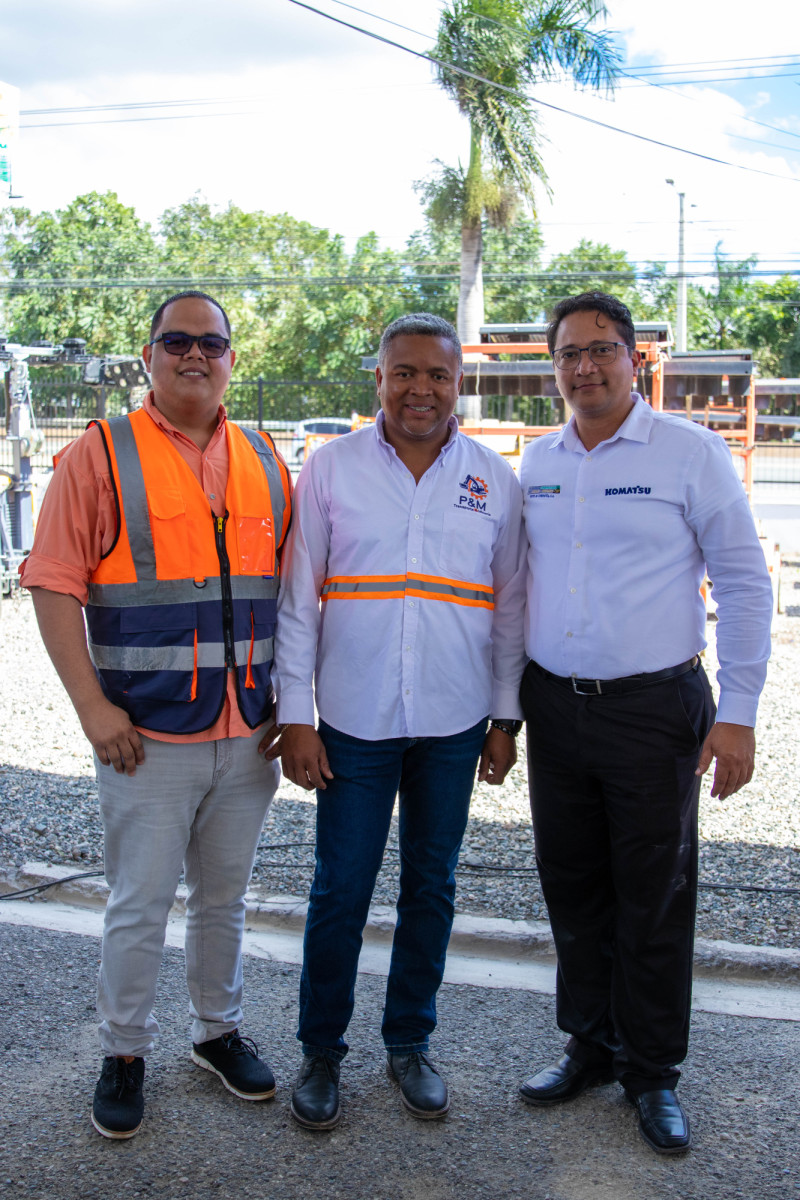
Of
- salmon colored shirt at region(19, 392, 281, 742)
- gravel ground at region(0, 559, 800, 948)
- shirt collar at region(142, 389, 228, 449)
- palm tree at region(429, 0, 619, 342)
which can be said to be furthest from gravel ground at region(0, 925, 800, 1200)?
palm tree at region(429, 0, 619, 342)

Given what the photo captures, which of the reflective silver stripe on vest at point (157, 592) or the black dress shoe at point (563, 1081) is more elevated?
the reflective silver stripe on vest at point (157, 592)

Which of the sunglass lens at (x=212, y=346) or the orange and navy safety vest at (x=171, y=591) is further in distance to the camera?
the sunglass lens at (x=212, y=346)

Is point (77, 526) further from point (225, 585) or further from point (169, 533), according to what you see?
point (225, 585)

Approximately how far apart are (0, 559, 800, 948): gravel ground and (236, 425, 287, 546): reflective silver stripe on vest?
216 cm

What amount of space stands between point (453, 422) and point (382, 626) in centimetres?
66

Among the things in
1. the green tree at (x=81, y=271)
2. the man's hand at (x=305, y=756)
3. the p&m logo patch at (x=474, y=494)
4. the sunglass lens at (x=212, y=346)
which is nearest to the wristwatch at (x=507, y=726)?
the man's hand at (x=305, y=756)

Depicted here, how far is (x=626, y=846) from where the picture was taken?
291cm

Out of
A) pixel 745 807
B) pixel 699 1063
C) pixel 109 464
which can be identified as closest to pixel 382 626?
pixel 109 464

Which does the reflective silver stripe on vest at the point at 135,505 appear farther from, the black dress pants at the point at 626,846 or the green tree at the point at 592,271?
the green tree at the point at 592,271

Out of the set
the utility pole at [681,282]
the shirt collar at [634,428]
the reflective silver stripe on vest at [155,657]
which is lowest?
the reflective silver stripe on vest at [155,657]

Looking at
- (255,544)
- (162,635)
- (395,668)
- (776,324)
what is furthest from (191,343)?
(776,324)

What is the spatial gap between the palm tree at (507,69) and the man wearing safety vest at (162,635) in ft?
63.9

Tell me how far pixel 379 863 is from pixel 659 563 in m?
1.17

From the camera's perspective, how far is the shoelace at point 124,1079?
2.81 metres
